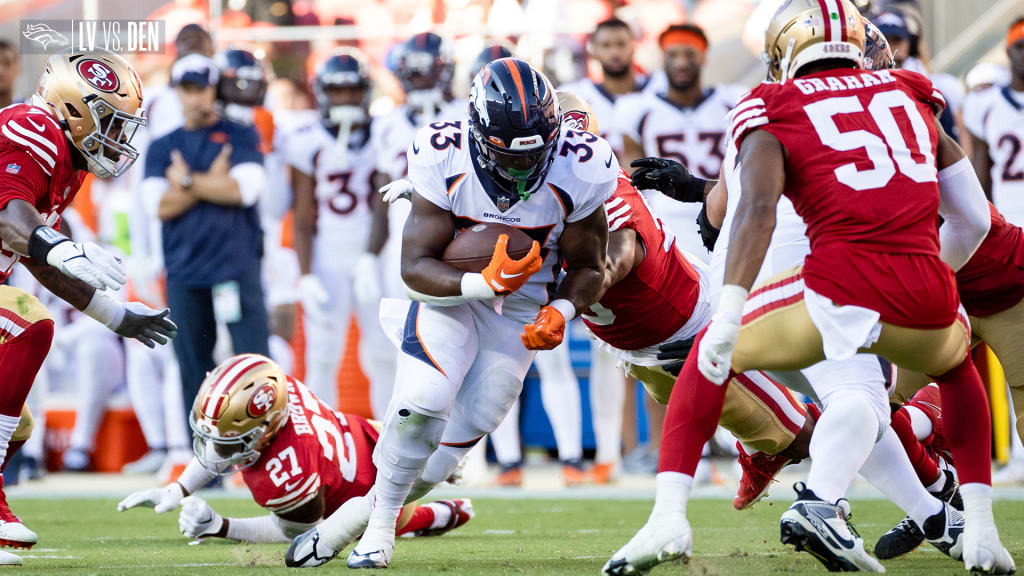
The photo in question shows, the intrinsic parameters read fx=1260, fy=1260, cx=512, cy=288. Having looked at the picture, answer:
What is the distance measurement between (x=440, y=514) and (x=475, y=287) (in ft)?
4.97

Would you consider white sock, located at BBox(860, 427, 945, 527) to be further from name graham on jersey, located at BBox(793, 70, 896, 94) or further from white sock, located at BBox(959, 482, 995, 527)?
name graham on jersey, located at BBox(793, 70, 896, 94)

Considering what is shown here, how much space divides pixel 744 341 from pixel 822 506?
448mm

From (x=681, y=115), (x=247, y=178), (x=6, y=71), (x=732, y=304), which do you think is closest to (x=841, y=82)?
(x=732, y=304)

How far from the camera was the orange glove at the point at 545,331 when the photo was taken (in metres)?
3.45

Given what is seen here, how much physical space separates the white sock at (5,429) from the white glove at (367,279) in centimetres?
294

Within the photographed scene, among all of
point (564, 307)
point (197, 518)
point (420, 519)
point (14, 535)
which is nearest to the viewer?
point (564, 307)

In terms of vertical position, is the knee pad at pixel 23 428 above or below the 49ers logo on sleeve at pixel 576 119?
below

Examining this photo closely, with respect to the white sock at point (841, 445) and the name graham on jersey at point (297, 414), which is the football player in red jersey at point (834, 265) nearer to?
the white sock at point (841, 445)

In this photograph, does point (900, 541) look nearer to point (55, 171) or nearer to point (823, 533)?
point (823, 533)

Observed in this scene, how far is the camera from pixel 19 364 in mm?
4113

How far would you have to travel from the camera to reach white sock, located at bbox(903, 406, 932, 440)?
13.8 ft

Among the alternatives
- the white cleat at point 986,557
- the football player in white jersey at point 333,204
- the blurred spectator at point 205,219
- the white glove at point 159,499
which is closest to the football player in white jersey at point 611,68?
the football player in white jersey at point 333,204

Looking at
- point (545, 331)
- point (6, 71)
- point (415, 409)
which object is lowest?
point (415, 409)

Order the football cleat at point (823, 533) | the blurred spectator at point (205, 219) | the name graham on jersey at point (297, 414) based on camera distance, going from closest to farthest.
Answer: the football cleat at point (823, 533)
the name graham on jersey at point (297, 414)
the blurred spectator at point (205, 219)
